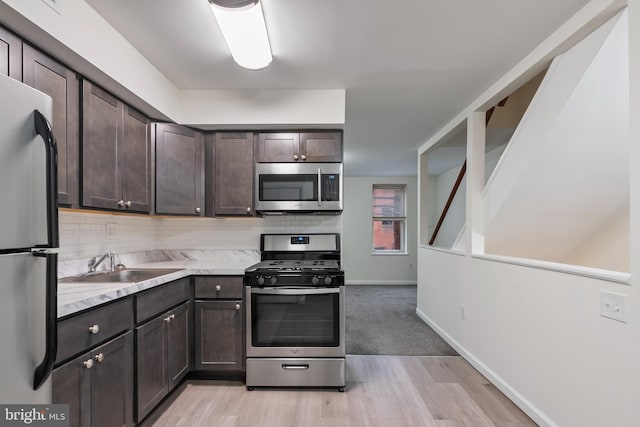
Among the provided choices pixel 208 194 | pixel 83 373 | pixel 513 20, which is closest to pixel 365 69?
pixel 513 20

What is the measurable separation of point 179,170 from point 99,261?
0.91 metres

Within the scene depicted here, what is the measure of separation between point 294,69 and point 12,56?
61.5 inches

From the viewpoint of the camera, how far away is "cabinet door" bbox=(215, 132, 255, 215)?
2803mm

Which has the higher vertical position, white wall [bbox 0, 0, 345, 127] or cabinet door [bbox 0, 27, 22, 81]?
white wall [bbox 0, 0, 345, 127]

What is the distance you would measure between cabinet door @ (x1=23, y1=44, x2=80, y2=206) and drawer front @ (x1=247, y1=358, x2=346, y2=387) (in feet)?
5.51

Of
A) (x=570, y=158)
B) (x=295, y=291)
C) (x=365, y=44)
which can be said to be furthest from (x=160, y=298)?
(x=570, y=158)

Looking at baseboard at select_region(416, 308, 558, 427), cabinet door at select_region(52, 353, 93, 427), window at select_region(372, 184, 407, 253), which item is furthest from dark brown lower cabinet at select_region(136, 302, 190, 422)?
window at select_region(372, 184, 407, 253)

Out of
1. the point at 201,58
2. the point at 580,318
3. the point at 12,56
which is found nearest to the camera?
the point at 12,56

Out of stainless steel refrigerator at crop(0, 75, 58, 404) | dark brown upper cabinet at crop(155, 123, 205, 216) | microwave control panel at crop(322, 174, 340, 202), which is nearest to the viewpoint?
stainless steel refrigerator at crop(0, 75, 58, 404)

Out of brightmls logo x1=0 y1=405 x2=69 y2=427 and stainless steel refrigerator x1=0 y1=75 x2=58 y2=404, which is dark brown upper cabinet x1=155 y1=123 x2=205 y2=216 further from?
brightmls logo x1=0 y1=405 x2=69 y2=427

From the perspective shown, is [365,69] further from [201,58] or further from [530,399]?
[530,399]

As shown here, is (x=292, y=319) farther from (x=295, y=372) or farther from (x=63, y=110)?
(x=63, y=110)

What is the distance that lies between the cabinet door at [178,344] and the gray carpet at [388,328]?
5.11ft

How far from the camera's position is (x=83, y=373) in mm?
1415
